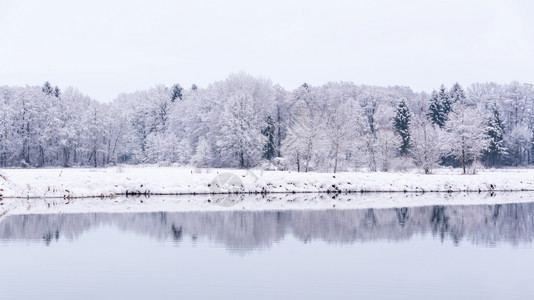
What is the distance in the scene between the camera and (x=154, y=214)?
95.5 ft

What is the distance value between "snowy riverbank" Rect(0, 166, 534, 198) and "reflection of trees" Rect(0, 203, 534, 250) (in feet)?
36.4

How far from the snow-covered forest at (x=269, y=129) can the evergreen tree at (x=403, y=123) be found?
0.53ft

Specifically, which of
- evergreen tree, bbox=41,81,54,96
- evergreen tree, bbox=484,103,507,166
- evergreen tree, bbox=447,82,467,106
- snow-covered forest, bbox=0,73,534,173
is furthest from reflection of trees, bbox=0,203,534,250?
evergreen tree, bbox=41,81,54,96

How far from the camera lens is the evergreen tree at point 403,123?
83438 millimetres

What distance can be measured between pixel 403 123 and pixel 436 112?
10.8 metres

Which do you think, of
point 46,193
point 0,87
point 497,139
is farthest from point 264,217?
point 0,87

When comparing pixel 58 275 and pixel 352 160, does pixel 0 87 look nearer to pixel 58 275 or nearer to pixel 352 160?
pixel 352 160

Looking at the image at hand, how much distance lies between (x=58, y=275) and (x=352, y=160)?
6217 centimetres

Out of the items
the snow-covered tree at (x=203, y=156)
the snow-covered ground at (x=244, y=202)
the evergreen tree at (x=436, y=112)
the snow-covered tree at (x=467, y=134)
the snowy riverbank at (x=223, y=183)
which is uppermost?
the evergreen tree at (x=436, y=112)

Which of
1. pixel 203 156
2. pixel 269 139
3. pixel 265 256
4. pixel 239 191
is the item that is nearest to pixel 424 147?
pixel 269 139

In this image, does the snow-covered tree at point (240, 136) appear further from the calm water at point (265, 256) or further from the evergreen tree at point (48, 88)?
the calm water at point (265, 256)

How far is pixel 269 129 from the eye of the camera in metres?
78.2

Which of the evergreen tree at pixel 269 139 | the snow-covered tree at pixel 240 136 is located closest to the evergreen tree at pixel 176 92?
the evergreen tree at pixel 269 139

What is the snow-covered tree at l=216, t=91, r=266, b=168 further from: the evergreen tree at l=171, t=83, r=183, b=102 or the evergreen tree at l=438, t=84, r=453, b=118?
the evergreen tree at l=438, t=84, r=453, b=118
